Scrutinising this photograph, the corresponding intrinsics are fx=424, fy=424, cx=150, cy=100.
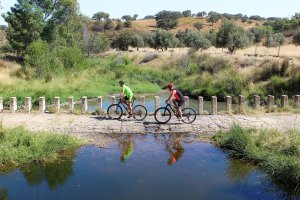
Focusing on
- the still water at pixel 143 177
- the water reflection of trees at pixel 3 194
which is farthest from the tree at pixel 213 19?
the water reflection of trees at pixel 3 194

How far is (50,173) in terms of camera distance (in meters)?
12.9

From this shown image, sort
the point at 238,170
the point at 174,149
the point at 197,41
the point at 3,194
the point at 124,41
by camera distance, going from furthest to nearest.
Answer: the point at 124,41
the point at 197,41
the point at 174,149
the point at 238,170
the point at 3,194

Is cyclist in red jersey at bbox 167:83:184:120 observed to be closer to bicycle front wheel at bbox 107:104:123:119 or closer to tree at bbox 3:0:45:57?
bicycle front wheel at bbox 107:104:123:119

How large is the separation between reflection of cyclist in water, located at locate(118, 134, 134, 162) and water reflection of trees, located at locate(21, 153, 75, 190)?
1.85 meters

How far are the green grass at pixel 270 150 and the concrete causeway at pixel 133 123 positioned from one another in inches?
57.1

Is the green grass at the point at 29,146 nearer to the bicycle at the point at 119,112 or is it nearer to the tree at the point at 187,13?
the bicycle at the point at 119,112

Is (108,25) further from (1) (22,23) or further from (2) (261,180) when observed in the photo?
(2) (261,180)

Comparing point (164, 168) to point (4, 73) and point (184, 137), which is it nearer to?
point (184, 137)

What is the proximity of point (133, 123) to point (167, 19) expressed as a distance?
9167cm

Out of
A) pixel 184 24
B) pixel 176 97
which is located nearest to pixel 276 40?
pixel 176 97

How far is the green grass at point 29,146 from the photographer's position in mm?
13461

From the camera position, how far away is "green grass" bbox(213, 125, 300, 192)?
453 inches

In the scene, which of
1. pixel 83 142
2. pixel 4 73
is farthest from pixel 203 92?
pixel 83 142

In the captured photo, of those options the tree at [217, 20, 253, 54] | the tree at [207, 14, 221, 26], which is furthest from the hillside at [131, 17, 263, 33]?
the tree at [217, 20, 253, 54]
